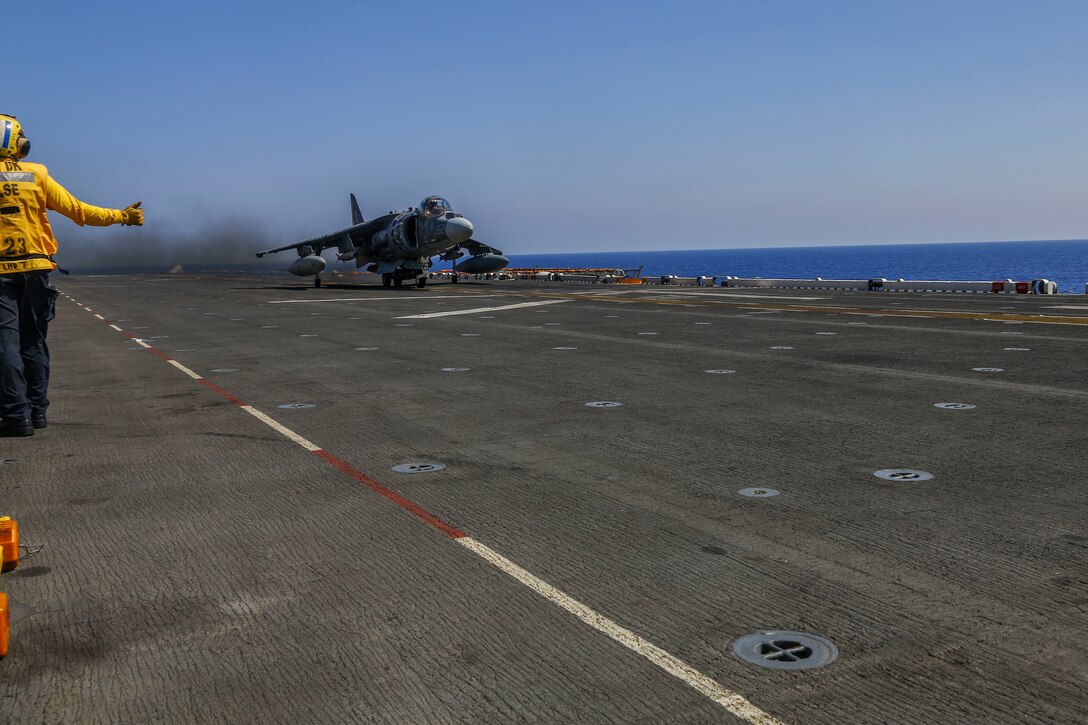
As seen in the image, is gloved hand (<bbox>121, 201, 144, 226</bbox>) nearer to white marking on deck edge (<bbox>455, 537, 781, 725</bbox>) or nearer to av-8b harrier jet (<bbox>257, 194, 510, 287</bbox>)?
white marking on deck edge (<bbox>455, 537, 781, 725</bbox>)

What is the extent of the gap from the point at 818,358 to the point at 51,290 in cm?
1131

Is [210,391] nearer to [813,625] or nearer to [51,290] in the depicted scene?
[51,290]

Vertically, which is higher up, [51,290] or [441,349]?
[51,290]

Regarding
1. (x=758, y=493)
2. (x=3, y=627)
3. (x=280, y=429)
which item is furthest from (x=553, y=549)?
(x=280, y=429)

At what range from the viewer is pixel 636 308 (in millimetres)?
29766

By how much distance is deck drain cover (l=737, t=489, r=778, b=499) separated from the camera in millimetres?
6762

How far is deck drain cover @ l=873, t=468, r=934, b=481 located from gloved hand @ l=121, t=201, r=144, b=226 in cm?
863

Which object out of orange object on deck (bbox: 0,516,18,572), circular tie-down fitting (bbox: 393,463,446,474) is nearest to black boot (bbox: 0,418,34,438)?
circular tie-down fitting (bbox: 393,463,446,474)

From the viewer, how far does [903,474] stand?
7320 millimetres

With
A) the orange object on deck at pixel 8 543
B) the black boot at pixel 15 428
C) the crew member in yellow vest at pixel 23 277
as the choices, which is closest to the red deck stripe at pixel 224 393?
the crew member in yellow vest at pixel 23 277

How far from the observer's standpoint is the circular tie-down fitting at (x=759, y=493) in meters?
6.76

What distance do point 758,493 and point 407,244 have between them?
40.2 meters

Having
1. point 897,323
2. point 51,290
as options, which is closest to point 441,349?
point 51,290

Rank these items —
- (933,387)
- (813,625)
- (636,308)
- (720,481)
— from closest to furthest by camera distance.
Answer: (813,625) < (720,481) < (933,387) < (636,308)
